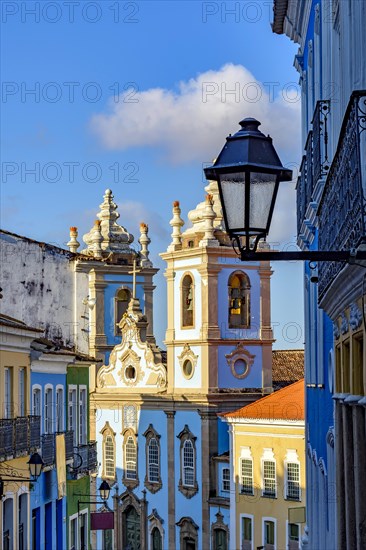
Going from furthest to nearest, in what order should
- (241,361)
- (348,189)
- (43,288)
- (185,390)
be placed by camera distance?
1. (185,390)
2. (241,361)
3. (43,288)
4. (348,189)

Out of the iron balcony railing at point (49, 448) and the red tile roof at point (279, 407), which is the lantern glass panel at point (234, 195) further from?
the red tile roof at point (279, 407)

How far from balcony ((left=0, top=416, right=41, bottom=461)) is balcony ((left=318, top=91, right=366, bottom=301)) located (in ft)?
37.6

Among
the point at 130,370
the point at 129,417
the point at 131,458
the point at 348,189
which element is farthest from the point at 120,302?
the point at 348,189

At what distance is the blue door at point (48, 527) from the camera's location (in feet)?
74.6

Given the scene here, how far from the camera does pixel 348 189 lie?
22.2 feet

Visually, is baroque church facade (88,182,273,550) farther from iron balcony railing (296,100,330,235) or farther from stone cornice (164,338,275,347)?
iron balcony railing (296,100,330,235)

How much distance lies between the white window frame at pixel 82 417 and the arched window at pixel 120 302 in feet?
93.0

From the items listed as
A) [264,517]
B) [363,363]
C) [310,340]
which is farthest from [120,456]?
[363,363]

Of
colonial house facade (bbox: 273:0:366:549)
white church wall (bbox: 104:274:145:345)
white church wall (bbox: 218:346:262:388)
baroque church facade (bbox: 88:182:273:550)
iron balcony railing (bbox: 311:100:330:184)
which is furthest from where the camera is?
white church wall (bbox: 104:274:145:345)

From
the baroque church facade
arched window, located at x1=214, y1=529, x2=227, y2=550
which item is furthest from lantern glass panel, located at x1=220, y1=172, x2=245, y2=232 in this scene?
arched window, located at x1=214, y1=529, x2=227, y2=550

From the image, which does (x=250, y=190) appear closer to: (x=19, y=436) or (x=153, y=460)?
(x=19, y=436)

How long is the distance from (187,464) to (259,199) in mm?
41795

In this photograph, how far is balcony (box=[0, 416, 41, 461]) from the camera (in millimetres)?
19203

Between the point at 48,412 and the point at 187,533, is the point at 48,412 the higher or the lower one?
the higher one
